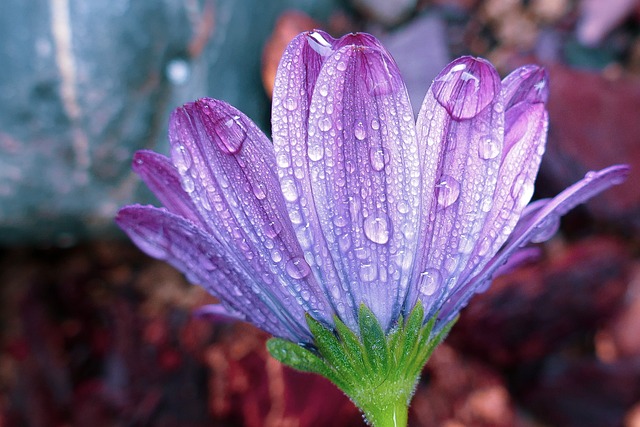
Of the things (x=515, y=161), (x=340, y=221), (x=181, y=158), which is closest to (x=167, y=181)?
(x=181, y=158)

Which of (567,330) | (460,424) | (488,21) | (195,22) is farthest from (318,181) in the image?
(488,21)

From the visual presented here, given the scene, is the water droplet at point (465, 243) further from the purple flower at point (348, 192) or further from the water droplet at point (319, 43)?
the water droplet at point (319, 43)

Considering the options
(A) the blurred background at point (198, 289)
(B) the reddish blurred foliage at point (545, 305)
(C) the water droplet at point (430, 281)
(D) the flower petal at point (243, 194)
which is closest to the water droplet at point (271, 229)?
(D) the flower petal at point (243, 194)

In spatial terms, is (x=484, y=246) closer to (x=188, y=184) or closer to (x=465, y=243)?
(x=465, y=243)

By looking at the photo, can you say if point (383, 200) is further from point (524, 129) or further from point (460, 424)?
point (460, 424)

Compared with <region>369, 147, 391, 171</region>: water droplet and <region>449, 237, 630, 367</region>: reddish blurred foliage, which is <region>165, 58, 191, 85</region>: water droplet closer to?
<region>449, 237, 630, 367</region>: reddish blurred foliage
